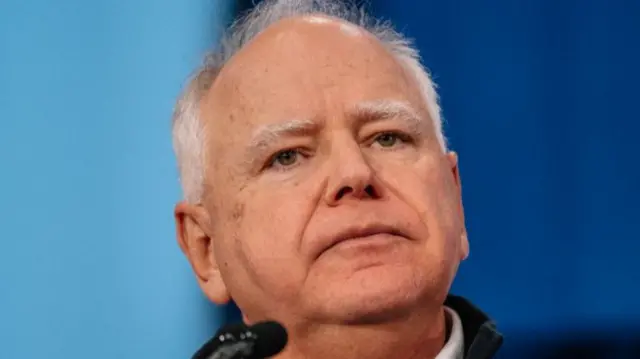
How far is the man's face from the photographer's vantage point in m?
1.22

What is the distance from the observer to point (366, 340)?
1229mm

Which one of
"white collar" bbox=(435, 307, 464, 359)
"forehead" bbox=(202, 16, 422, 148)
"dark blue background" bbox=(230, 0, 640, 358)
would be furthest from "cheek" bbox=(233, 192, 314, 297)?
"dark blue background" bbox=(230, 0, 640, 358)

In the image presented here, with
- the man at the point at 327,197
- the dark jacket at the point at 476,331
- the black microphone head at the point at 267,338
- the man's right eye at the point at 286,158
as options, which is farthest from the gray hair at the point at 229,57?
the black microphone head at the point at 267,338

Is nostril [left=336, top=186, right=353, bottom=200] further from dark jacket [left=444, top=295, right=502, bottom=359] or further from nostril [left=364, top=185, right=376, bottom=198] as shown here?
dark jacket [left=444, top=295, right=502, bottom=359]

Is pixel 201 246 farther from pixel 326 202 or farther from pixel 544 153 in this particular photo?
pixel 544 153

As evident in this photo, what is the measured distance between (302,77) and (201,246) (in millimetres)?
309

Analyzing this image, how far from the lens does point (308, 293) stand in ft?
4.03

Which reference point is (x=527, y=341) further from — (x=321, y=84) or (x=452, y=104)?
(x=321, y=84)

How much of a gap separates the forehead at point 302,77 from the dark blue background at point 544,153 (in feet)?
1.88

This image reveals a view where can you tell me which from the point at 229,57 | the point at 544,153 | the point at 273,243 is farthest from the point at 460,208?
the point at 544,153

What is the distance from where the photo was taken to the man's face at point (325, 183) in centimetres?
122

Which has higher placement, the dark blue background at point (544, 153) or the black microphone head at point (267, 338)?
the dark blue background at point (544, 153)

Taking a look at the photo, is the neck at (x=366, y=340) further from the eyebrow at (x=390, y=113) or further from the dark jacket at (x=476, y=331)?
the eyebrow at (x=390, y=113)

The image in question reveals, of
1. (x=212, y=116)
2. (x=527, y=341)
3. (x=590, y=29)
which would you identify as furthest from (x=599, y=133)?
(x=212, y=116)
